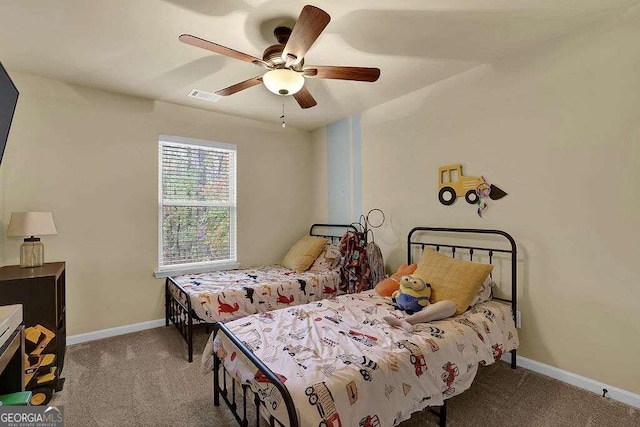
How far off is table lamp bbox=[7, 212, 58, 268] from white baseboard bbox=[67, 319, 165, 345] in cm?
89

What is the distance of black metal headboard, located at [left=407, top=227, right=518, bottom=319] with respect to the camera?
8.07 feet

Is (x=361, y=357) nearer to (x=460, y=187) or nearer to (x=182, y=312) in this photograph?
(x=460, y=187)

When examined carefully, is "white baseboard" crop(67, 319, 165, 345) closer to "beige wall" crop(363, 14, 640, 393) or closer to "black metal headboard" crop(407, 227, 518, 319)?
"black metal headboard" crop(407, 227, 518, 319)

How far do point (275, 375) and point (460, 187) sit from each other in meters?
2.30

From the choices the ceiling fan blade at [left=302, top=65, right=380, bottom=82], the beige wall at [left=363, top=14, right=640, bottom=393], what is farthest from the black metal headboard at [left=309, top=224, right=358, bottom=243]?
the ceiling fan blade at [left=302, top=65, right=380, bottom=82]

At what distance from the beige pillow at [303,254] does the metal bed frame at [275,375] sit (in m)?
1.17

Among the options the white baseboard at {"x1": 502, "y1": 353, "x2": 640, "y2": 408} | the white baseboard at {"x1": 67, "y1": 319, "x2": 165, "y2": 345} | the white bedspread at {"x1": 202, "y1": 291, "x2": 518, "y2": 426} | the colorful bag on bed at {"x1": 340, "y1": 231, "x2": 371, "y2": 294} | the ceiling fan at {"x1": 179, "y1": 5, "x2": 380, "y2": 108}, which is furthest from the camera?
the colorful bag on bed at {"x1": 340, "y1": 231, "x2": 371, "y2": 294}

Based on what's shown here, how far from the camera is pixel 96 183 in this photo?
10.2 feet

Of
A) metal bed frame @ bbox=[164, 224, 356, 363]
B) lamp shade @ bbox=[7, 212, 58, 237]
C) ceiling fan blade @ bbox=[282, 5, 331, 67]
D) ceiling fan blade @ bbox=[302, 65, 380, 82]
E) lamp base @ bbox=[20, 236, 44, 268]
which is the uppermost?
ceiling fan blade @ bbox=[282, 5, 331, 67]

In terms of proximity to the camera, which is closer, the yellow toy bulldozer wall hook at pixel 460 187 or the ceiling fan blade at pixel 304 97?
the ceiling fan blade at pixel 304 97

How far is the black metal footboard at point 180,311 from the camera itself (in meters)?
2.68

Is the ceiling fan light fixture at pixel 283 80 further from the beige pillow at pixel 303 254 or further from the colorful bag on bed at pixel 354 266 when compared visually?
the beige pillow at pixel 303 254

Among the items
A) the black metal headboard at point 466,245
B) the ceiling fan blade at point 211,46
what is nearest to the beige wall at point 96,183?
the ceiling fan blade at point 211,46

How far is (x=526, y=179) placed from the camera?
96.3 inches
